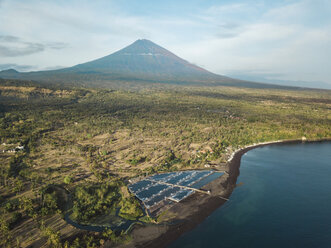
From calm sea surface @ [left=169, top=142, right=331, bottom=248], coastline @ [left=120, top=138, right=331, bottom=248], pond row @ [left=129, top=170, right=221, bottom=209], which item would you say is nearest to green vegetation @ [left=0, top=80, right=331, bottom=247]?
coastline @ [left=120, top=138, right=331, bottom=248]

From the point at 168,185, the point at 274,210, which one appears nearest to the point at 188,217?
the point at 168,185

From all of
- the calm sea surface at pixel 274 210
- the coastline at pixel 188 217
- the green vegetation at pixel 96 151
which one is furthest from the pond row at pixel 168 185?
the calm sea surface at pixel 274 210

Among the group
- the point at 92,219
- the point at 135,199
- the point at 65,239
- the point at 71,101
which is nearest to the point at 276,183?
the point at 135,199

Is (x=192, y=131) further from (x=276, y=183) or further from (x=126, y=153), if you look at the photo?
(x=276, y=183)

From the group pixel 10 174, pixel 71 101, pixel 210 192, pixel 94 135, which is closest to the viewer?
pixel 210 192

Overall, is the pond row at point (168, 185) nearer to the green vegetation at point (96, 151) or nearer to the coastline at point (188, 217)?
the coastline at point (188, 217)

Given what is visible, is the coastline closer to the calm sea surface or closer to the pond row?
the calm sea surface
